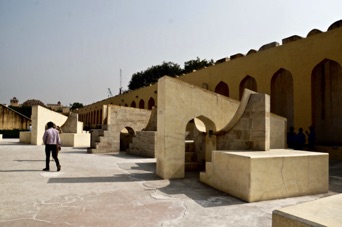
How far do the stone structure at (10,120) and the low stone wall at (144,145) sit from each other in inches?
845

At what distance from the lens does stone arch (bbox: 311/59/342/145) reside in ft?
41.1

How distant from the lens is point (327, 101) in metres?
13.1

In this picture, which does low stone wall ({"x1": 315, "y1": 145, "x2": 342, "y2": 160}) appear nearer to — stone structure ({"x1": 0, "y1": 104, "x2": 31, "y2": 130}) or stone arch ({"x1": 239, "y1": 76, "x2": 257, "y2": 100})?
stone arch ({"x1": 239, "y1": 76, "x2": 257, "y2": 100})

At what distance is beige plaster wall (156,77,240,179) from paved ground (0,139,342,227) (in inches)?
17.4

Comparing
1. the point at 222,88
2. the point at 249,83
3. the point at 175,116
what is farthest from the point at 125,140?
the point at 175,116

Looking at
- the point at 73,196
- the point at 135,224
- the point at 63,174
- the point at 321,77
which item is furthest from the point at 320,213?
the point at 321,77

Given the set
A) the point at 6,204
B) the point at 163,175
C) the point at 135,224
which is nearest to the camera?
the point at 135,224

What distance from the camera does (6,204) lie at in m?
4.55

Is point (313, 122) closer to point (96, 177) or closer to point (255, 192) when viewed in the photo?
point (255, 192)

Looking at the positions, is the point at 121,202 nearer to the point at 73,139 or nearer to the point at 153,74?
the point at 73,139

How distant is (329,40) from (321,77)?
6.78 feet

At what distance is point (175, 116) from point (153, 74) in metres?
40.7

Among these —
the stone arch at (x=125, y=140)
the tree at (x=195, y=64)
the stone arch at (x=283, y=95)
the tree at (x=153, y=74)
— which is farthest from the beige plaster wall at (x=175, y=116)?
the tree at (x=153, y=74)

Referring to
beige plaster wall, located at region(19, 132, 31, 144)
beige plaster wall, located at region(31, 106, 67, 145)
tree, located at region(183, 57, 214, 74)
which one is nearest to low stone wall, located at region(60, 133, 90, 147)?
beige plaster wall, located at region(31, 106, 67, 145)
